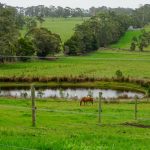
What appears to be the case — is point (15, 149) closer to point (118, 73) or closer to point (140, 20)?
point (118, 73)

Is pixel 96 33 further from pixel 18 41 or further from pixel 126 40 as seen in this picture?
pixel 18 41

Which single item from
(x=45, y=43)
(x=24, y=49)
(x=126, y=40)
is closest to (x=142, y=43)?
(x=126, y=40)

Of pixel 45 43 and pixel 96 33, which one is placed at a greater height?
pixel 96 33

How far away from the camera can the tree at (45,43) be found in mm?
83250

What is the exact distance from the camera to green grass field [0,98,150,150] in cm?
1144

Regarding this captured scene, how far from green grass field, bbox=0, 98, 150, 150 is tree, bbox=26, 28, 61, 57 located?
43.9 m

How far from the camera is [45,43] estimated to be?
83.3 meters

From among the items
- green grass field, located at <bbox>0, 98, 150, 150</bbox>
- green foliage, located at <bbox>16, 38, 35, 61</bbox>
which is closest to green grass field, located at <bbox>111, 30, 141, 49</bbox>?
green foliage, located at <bbox>16, 38, 35, 61</bbox>

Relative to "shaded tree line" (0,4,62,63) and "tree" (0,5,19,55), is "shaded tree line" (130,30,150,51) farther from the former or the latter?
"tree" (0,5,19,55)

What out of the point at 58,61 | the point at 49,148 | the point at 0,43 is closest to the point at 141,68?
the point at 58,61

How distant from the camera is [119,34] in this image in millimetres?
131500

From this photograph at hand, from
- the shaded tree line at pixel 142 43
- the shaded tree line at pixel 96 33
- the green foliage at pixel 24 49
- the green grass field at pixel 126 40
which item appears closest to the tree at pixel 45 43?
the shaded tree line at pixel 96 33

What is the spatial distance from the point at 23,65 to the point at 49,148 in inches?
2463

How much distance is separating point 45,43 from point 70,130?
215ft
